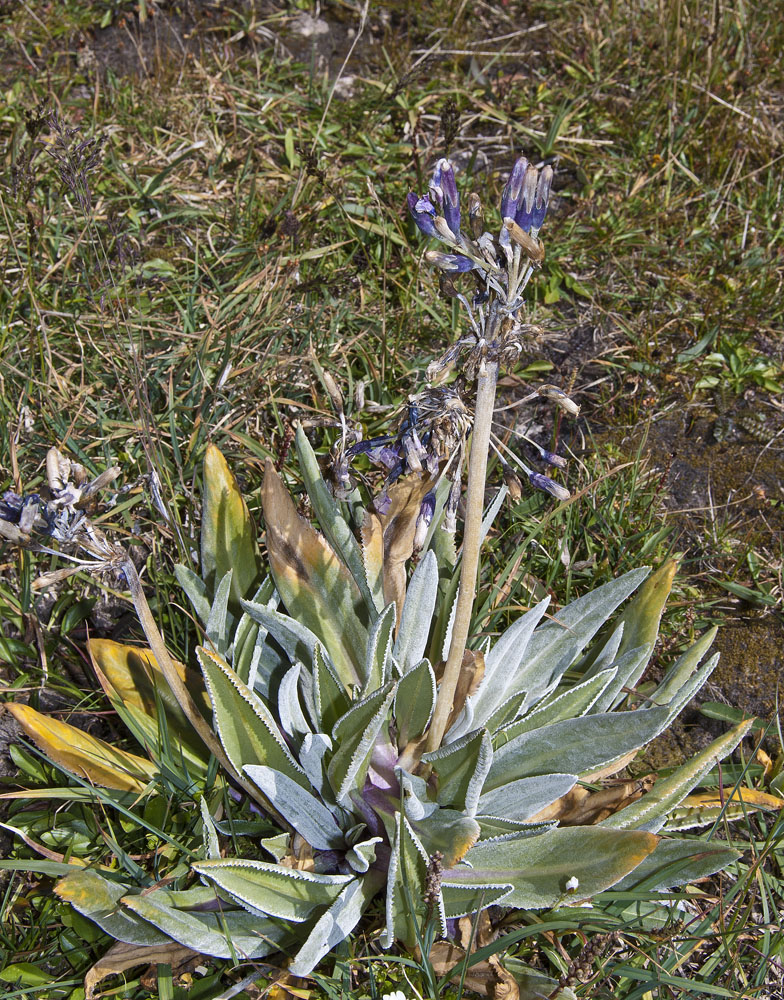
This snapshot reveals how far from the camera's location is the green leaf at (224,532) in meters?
2.36

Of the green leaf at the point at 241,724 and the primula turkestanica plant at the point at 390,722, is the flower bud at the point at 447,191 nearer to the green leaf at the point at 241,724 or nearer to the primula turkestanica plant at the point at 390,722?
the primula turkestanica plant at the point at 390,722

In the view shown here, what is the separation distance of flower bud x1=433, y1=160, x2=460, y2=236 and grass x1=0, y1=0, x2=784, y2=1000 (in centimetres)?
68

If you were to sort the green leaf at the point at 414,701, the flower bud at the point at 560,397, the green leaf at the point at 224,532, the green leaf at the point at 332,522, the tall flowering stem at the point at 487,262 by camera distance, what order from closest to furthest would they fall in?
the tall flowering stem at the point at 487,262
the flower bud at the point at 560,397
the green leaf at the point at 414,701
the green leaf at the point at 332,522
the green leaf at the point at 224,532

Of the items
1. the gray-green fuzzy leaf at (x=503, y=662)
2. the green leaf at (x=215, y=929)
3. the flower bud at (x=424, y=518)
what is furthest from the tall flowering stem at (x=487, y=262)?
the green leaf at (x=215, y=929)

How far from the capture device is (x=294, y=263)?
3508 millimetres

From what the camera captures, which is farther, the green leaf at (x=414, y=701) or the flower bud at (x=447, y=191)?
the green leaf at (x=414, y=701)

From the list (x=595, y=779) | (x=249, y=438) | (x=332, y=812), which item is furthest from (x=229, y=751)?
(x=249, y=438)

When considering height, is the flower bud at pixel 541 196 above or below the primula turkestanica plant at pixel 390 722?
above

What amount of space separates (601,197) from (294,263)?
1.53 metres

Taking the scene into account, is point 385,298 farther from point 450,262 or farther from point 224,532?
point 450,262

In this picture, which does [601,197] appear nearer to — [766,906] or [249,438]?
[249,438]

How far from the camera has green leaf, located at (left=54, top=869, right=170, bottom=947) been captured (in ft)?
5.90

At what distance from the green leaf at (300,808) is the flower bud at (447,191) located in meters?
1.20

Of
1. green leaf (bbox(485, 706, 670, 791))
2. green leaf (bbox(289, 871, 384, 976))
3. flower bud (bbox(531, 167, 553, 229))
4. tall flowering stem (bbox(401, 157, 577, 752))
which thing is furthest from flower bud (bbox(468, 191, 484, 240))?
green leaf (bbox(289, 871, 384, 976))
